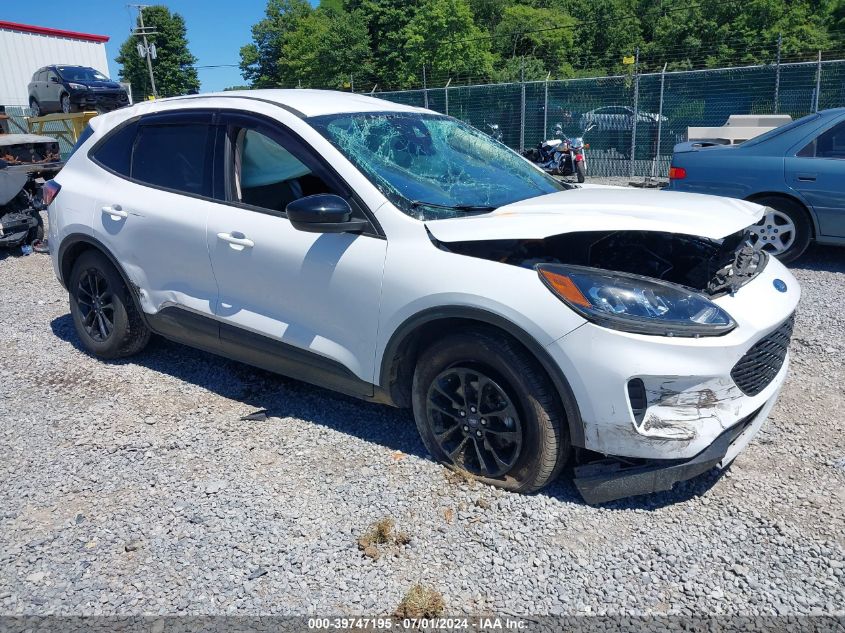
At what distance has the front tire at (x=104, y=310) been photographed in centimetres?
469

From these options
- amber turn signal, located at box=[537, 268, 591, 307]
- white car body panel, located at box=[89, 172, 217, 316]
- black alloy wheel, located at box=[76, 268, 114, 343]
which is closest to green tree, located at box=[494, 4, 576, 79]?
black alloy wheel, located at box=[76, 268, 114, 343]

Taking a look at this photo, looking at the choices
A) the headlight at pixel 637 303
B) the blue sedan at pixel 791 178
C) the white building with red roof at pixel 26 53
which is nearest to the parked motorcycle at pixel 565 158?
the blue sedan at pixel 791 178

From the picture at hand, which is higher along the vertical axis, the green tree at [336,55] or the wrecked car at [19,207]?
the green tree at [336,55]

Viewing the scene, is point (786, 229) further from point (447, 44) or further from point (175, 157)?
point (447, 44)

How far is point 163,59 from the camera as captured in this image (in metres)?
75.1

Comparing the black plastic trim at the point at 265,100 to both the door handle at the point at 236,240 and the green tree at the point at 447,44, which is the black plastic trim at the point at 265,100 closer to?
the door handle at the point at 236,240

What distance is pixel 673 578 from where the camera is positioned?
2.67 metres

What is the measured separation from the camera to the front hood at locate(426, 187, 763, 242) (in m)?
2.95

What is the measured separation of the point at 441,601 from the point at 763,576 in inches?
49.1

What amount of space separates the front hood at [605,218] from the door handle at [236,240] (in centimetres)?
110

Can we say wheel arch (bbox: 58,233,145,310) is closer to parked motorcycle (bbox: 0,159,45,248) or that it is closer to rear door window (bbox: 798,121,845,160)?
parked motorcycle (bbox: 0,159,45,248)

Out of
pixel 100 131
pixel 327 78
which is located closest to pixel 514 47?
pixel 327 78

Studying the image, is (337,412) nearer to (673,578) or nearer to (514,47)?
(673,578)

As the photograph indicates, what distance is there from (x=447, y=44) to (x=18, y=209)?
37841 mm
